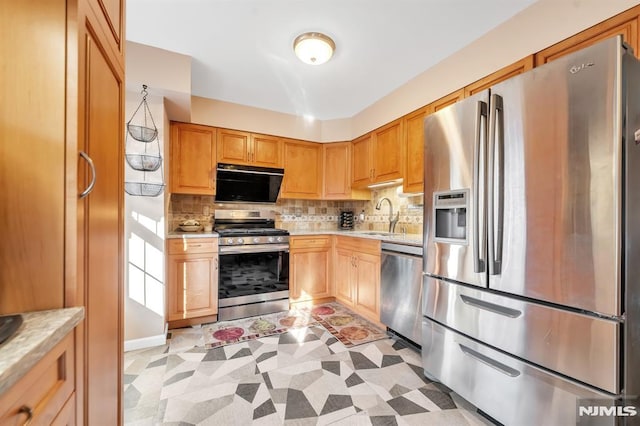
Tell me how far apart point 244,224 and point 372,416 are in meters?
2.56

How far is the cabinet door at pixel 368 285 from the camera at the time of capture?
2.63 metres

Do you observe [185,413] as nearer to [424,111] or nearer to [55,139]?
[55,139]

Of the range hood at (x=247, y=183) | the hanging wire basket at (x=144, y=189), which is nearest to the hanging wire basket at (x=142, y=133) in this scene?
the hanging wire basket at (x=144, y=189)

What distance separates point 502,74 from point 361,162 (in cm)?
179

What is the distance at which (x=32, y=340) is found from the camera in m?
0.51

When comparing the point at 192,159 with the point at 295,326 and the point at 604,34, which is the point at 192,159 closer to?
the point at 295,326

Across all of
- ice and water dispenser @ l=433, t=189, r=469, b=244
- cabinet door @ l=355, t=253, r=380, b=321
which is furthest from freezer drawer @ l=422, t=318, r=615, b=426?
cabinet door @ l=355, t=253, r=380, b=321

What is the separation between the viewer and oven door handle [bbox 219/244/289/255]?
2786 mm

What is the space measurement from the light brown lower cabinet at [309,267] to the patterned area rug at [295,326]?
0.68ft

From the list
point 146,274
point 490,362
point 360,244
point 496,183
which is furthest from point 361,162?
point 146,274

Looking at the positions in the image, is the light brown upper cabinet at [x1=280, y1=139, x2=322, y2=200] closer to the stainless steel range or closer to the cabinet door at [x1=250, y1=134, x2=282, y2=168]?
the cabinet door at [x1=250, y1=134, x2=282, y2=168]

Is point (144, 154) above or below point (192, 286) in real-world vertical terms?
above

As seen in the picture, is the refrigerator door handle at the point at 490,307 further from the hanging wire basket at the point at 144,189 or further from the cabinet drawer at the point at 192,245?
the hanging wire basket at the point at 144,189

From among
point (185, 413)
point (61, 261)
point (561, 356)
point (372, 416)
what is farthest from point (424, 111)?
point (185, 413)
